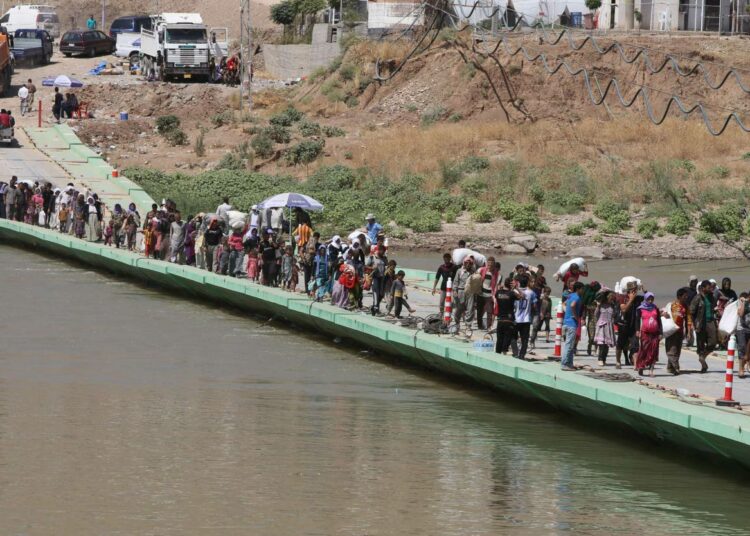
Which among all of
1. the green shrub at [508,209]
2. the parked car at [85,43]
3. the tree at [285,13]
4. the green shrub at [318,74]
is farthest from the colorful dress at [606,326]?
the tree at [285,13]

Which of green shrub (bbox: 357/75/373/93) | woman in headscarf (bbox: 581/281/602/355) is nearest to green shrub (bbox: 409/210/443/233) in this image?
green shrub (bbox: 357/75/373/93)

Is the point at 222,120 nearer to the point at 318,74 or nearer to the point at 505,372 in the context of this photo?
the point at 318,74

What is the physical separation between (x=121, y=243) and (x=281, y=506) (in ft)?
67.8

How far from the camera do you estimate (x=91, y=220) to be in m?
37.0

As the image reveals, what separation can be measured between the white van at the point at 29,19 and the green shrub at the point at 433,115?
92.6 feet

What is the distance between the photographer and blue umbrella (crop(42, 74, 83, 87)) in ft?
202

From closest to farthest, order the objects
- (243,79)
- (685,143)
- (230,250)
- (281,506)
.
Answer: (281,506) → (230,250) → (685,143) → (243,79)

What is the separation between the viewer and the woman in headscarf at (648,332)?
1977 cm

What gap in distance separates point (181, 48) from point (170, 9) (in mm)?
33266

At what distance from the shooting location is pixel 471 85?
187 feet

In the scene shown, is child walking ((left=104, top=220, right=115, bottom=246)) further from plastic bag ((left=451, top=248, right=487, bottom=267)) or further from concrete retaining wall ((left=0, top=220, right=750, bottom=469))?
plastic bag ((left=451, top=248, right=487, bottom=267))

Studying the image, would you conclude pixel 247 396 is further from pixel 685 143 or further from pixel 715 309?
pixel 685 143

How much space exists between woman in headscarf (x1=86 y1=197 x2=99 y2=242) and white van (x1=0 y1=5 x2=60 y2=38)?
134ft

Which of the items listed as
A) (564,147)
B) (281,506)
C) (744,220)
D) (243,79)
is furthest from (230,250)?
(243,79)
